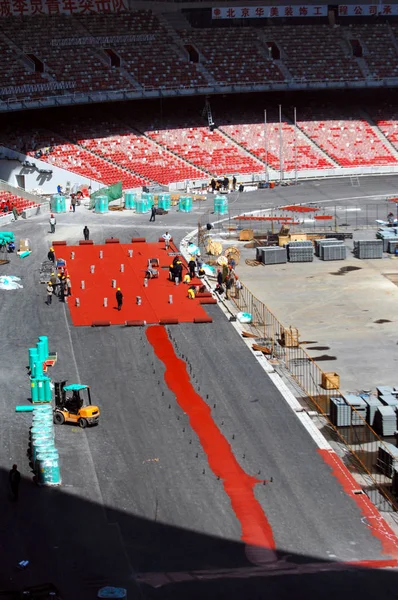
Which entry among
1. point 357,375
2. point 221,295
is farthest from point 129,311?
point 357,375

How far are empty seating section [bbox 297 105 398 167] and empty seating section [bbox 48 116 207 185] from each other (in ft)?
42.4

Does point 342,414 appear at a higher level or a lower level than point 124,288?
lower

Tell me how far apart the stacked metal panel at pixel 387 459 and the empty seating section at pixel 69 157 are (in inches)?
2207

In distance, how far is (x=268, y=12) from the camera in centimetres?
10262

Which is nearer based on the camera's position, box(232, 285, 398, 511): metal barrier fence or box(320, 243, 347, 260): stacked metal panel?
box(232, 285, 398, 511): metal barrier fence

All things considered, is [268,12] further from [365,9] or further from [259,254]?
[259,254]

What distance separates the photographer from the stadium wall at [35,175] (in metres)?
85.3

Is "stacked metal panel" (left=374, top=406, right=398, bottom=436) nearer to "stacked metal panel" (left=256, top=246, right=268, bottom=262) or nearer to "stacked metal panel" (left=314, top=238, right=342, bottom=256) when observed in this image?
"stacked metal panel" (left=256, top=246, right=268, bottom=262)

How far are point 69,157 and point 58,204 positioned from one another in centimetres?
956

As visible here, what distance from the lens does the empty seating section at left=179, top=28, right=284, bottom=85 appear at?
98625 mm

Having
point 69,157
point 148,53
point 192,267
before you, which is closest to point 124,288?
point 192,267

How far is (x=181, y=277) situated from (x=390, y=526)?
30.1 metres

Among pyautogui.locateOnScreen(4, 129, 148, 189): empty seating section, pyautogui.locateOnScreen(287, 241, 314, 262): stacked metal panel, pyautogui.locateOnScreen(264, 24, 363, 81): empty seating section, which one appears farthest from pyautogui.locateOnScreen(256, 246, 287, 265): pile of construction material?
pyautogui.locateOnScreen(264, 24, 363, 81): empty seating section

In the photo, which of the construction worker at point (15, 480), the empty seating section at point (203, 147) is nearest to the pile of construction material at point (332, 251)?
the empty seating section at point (203, 147)
